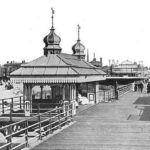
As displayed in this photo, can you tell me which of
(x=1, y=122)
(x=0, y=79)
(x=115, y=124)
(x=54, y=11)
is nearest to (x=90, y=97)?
(x=54, y=11)

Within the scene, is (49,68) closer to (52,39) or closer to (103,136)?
(52,39)

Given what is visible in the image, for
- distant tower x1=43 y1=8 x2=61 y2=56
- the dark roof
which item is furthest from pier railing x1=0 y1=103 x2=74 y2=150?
distant tower x1=43 y1=8 x2=61 y2=56

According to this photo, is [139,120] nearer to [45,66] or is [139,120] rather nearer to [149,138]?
[149,138]

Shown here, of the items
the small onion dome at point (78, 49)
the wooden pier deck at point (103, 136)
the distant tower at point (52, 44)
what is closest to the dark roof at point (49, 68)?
the distant tower at point (52, 44)

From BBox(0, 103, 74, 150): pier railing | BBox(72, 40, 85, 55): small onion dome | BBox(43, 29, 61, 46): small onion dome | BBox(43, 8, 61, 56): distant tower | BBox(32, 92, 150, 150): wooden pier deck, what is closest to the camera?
BBox(0, 103, 74, 150): pier railing

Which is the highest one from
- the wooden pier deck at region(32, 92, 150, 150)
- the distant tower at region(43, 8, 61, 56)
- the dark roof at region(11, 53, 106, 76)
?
the distant tower at region(43, 8, 61, 56)

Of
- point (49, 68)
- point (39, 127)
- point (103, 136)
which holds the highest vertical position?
point (49, 68)

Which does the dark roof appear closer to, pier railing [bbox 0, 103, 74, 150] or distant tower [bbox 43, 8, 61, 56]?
distant tower [bbox 43, 8, 61, 56]

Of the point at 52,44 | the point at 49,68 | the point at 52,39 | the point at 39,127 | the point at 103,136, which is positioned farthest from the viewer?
the point at 52,39

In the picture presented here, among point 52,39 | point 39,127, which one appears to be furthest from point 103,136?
point 52,39

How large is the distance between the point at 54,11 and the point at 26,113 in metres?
6.45

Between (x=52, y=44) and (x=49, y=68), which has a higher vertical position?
(x=52, y=44)

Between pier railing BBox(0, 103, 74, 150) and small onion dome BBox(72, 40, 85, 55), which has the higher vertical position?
small onion dome BBox(72, 40, 85, 55)

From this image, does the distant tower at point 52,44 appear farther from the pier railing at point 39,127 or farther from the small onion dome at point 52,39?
the pier railing at point 39,127
